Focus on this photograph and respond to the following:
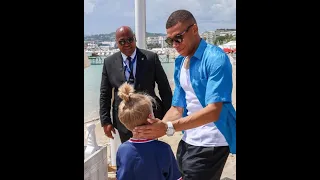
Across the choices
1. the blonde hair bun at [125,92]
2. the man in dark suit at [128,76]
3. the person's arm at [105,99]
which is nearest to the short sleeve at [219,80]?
the blonde hair bun at [125,92]

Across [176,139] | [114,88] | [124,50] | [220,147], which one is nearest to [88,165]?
[114,88]

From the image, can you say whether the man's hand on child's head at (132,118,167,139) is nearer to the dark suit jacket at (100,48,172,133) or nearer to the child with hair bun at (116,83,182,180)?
the child with hair bun at (116,83,182,180)

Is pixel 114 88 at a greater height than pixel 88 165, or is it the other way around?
pixel 114 88

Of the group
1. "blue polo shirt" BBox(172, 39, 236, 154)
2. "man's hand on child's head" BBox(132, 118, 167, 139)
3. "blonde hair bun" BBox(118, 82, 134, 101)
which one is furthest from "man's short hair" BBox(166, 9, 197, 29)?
"man's hand on child's head" BBox(132, 118, 167, 139)

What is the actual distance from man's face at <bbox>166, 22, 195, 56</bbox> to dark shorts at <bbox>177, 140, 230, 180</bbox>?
64cm

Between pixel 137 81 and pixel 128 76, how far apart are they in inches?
3.9

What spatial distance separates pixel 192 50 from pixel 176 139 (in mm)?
4166

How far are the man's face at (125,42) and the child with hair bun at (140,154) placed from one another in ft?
3.65

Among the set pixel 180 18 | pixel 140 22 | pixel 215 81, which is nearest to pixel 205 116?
pixel 215 81

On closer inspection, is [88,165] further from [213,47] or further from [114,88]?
[213,47]

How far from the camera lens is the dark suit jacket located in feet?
10.5

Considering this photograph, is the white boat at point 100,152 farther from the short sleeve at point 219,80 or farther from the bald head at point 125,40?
the short sleeve at point 219,80
